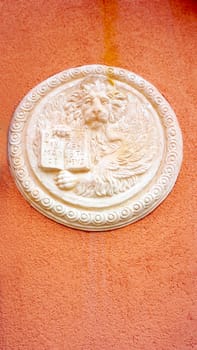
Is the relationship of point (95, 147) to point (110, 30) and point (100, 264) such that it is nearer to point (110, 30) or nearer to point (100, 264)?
point (100, 264)

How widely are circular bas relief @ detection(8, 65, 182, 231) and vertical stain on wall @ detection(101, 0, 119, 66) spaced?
0.51ft

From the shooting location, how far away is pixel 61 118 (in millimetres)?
2918

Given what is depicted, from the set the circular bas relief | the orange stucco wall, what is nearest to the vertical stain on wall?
the orange stucco wall

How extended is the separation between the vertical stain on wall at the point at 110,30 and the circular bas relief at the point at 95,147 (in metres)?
0.16

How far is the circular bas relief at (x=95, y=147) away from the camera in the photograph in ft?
8.71

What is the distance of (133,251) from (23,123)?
1091mm

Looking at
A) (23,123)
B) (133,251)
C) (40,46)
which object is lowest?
(133,251)

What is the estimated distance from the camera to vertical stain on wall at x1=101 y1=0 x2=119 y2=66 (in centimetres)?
318

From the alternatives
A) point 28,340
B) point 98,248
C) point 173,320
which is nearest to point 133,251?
point 98,248

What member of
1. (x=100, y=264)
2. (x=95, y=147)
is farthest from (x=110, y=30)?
(x=100, y=264)

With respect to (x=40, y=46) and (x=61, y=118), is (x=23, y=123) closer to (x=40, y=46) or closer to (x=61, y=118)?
(x=61, y=118)

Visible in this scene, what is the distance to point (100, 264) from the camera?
2572 mm

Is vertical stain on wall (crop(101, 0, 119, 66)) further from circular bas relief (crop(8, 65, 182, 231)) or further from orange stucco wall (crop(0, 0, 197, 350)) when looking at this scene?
circular bas relief (crop(8, 65, 182, 231))

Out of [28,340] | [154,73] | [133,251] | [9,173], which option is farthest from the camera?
[154,73]
